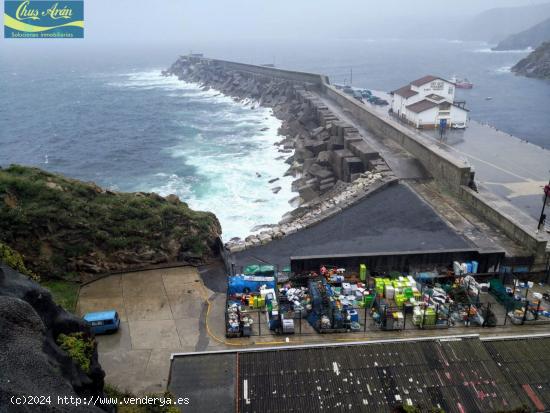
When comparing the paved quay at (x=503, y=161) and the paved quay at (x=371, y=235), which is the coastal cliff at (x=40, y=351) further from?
the paved quay at (x=503, y=161)

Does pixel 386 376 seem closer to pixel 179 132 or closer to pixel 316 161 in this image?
pixel 316 161

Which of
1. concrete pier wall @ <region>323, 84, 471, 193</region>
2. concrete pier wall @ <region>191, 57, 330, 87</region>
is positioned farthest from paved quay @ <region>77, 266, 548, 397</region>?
concrete pier wall @ <region>191, 57, 330, 87</region>

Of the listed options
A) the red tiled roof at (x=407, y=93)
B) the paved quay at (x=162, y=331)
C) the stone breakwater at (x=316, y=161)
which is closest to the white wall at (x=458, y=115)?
the red tiled roof at (x=407, y=93)

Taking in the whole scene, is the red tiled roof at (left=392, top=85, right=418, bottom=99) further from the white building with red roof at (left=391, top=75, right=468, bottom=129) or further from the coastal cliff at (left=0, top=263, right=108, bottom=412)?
the coastal cliff at (left=0, top=263, right=108, bottom=412)

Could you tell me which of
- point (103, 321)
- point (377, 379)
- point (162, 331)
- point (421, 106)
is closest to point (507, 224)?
point (377, 379)


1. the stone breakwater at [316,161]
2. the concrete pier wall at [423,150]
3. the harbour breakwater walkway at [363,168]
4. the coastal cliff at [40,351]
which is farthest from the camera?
the stone breakwater at [316,161]

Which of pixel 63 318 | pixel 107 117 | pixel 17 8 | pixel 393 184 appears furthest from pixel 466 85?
pixel 63 318
